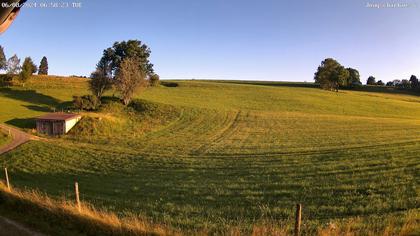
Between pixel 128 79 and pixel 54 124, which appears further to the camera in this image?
pixel 128 79

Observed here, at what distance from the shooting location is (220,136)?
46.7 metres

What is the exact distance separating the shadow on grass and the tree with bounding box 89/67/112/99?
15.8 m

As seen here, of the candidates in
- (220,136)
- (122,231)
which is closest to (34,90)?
(220,136)

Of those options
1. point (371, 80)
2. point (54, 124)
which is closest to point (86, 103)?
point (54, 124)

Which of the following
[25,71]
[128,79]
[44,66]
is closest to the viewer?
[128,79]

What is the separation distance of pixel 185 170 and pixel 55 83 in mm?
71310

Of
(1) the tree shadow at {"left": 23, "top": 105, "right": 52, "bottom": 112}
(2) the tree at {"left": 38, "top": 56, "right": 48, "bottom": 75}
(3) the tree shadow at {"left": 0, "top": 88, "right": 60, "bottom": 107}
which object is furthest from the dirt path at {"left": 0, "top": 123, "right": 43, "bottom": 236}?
(2) the tree at {"left": 38, "top": 56, "right": 48, "bottom": 75}

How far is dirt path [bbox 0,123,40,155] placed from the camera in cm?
3692

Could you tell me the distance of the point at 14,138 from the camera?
4162 cm

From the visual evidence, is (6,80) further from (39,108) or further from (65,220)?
(65,220)

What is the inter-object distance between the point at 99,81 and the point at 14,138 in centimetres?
2563

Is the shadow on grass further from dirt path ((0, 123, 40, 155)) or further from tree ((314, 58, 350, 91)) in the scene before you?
tree ((314, 58, 350, 91))

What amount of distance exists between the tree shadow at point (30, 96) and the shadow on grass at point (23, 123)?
1438 centimetres

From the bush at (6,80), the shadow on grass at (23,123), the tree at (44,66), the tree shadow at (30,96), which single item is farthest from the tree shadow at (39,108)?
the tree at (44,66)
